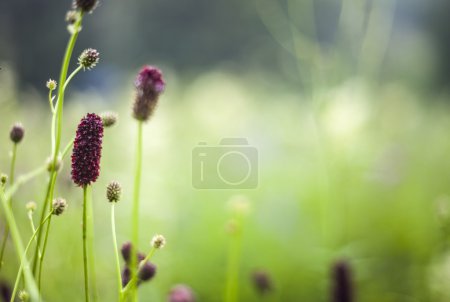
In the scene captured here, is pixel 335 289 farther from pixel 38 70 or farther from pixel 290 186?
pixel 38 70

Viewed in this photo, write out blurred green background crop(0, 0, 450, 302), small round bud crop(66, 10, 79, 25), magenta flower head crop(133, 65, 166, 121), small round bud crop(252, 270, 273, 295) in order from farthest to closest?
blurred green background crop(0, 0, 450, 302)
small round bud crop(252, 270, 273, 295)
magenta flower head crop(133, 65, 166, 121)
small round bud crop(66, 10, 79, 25)

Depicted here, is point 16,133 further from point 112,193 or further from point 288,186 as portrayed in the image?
point 288,186

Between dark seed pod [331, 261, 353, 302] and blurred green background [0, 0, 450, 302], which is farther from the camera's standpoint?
blurred green background [0, 0, 450, 302]

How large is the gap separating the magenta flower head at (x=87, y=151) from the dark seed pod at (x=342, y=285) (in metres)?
1.02

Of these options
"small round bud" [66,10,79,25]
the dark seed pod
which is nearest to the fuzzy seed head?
"small round bud" [66,10,79,25]

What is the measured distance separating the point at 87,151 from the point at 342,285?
1.05m

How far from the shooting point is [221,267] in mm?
2520

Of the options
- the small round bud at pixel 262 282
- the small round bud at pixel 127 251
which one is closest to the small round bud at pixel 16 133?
the small round bud at pixel 127 251

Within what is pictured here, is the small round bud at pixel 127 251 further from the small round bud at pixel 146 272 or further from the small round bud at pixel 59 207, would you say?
the small round bud at pixel 59 207

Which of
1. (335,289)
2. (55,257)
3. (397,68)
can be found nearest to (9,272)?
(55,257)

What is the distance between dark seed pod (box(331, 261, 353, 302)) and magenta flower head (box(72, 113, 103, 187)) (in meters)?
1.02

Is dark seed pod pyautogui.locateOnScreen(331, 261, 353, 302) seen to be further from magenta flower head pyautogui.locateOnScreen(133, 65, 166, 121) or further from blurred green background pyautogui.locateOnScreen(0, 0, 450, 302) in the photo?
magenta flower head pyautogui.locateOnScreen(133, 65, 166, 121)

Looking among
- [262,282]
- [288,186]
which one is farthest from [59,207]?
[288,186]

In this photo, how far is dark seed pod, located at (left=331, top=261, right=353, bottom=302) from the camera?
156 centimetres
